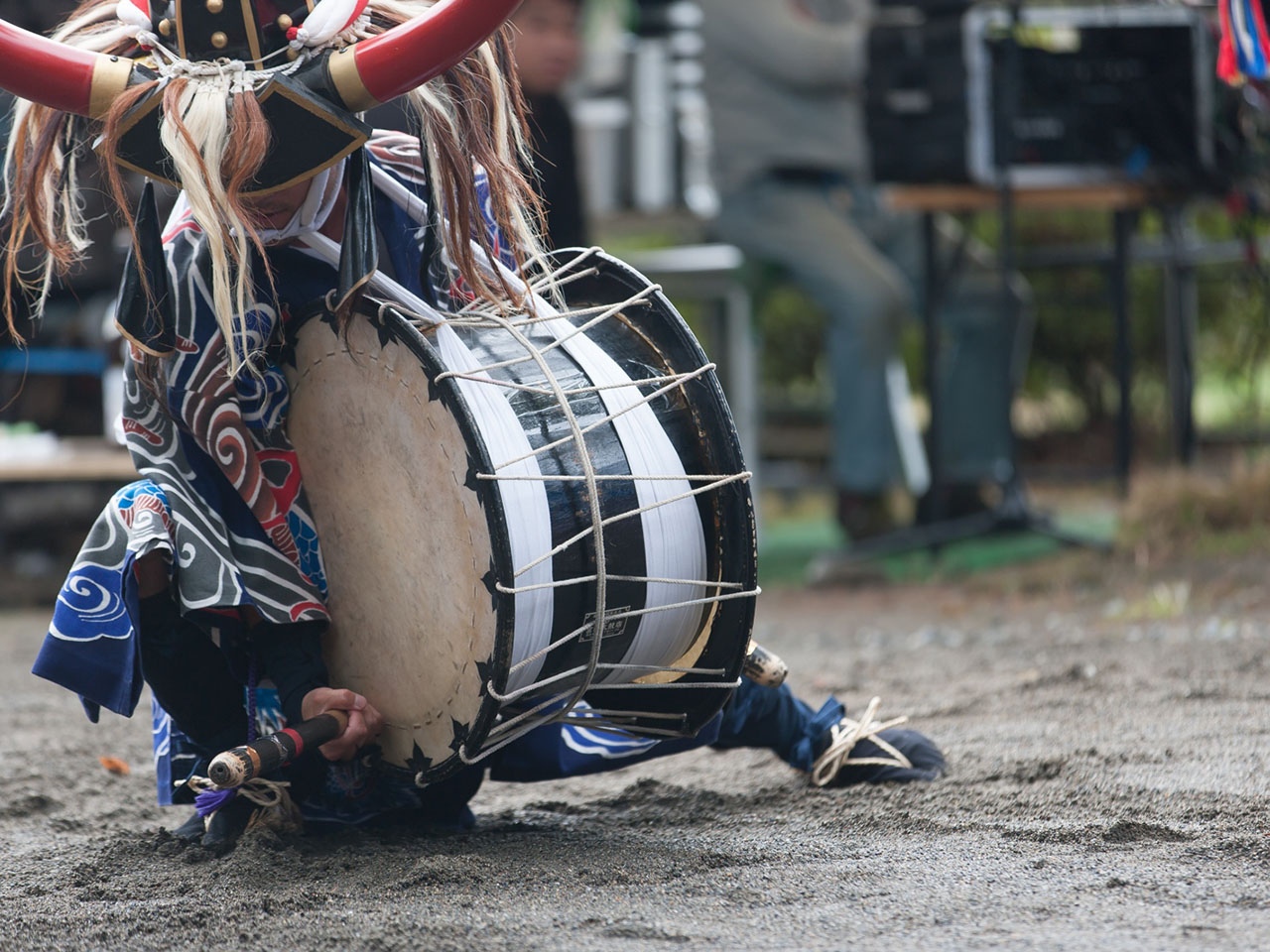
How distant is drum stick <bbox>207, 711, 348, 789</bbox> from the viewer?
5.75 ft

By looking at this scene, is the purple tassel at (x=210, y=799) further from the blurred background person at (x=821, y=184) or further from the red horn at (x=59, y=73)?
the blurred background person at (x=821, y=184)

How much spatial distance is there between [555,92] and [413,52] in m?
2.86

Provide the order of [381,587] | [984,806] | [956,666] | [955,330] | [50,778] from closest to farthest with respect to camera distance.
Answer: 1. [381,587]
2. [984,806]
3. [50,778]
4. [956,666]
5. [955,330]

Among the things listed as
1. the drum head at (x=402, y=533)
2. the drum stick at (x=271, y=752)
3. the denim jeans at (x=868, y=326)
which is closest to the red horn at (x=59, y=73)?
the drum head at (x=402, y=533)

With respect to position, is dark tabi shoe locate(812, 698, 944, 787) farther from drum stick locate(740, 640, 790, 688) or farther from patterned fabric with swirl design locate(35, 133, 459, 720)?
patterned fabric with swirl design locate(35, 133, 459, 720)

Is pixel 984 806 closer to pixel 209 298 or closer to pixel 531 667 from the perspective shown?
→ pixel 531 667

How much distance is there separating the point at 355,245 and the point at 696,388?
482 millimetres

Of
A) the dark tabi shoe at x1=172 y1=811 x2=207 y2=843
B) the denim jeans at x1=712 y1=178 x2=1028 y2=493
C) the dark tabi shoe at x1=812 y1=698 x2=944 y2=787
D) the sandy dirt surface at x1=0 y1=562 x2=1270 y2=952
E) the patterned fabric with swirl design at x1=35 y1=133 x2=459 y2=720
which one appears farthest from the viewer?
the denim jeans at x1=712 y1=178 x2=1028 y2=493

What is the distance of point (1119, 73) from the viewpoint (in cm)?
473

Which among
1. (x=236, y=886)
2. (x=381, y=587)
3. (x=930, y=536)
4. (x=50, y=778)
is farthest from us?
(x=930, y=536)

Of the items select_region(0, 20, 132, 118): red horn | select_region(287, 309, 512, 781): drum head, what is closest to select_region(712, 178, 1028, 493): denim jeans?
select_region(287, 309, 512, 781): drum head

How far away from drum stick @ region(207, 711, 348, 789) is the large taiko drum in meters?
0.10

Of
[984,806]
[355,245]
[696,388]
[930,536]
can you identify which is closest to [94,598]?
[355,245]

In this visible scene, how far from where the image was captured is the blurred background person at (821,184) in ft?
16.1
